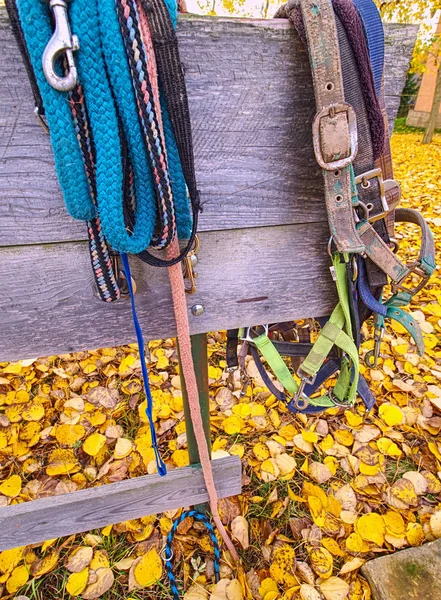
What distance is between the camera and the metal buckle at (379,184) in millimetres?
765

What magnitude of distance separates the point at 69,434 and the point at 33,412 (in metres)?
0.24

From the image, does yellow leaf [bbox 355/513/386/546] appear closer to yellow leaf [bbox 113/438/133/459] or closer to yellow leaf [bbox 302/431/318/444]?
yellow leaf [bbox 302/431/318/444]

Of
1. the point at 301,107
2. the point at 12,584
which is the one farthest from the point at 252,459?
the point at 301,107

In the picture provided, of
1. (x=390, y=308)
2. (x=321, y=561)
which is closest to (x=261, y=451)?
(x=321, y=561)

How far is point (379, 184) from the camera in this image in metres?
0.78

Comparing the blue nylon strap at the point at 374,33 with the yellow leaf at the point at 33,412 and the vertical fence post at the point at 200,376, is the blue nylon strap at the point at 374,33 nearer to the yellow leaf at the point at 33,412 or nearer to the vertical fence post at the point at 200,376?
the vertical fence post at the point at 200,376

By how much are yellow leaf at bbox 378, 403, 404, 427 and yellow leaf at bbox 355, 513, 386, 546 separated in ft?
1.55

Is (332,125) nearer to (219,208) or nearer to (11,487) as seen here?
(219,208)

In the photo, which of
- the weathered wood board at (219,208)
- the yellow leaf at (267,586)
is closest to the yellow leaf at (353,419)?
the yellow leaf at (267,586)

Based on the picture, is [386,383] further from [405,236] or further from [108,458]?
[405,236]

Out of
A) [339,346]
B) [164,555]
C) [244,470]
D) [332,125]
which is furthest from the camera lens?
[244,470]

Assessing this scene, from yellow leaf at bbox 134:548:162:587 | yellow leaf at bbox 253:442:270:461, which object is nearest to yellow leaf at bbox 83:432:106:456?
yellow leaf at bbox 134:548:162:587

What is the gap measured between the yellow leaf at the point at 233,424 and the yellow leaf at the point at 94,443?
22.3 inches

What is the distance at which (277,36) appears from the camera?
646 mm
